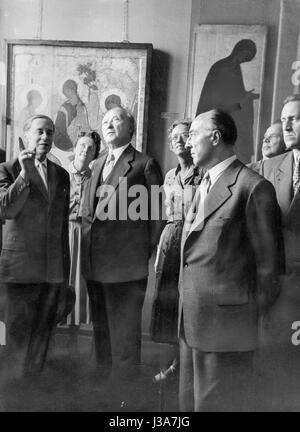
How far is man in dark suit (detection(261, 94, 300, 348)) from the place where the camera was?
9.50 ft

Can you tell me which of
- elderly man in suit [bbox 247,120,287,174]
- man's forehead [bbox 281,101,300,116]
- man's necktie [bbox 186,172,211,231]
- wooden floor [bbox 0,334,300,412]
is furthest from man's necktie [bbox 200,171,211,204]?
wooden floor [bbox 0,334,300,412]

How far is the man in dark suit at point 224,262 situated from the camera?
2.79 m

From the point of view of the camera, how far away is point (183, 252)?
288 cm

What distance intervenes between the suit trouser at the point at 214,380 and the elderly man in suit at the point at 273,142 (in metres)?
1.07

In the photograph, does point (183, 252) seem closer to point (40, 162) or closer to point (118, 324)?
point (118, 324)

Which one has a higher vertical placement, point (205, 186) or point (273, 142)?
point (273, 142)

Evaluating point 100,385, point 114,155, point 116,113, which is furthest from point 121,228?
point 100,385

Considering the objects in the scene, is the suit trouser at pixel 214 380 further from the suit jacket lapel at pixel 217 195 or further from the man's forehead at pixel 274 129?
the man's forehead at pixel 274 129

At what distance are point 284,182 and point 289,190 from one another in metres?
0.05

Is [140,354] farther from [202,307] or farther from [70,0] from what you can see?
[70,0]

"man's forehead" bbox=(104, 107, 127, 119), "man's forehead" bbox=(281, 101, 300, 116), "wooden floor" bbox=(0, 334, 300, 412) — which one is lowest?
"wooden floor" bbox=(0, 334, 300, 412)

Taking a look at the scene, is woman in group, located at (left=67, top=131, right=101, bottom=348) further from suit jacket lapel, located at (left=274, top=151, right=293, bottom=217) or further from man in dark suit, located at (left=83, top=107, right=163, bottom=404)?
suit jacket lapel, located at (left=274, top=151, right=293, bottom=217)

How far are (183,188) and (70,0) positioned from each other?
4.08 ft

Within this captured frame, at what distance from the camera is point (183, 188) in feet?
9.64
